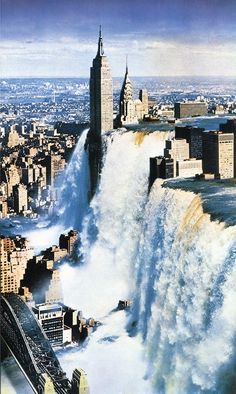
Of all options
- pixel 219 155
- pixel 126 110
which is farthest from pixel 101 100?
pixel 219 155

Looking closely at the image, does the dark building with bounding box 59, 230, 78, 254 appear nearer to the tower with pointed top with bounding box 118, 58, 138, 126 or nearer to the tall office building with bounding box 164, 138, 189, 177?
the tall office building with bounding box 164, 138, 189, 177

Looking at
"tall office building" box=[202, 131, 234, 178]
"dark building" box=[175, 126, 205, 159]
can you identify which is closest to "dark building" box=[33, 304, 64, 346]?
"tall office building" box=[202, 131, 234, 178]

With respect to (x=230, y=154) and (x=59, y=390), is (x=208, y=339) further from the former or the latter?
(x=230, y=154)

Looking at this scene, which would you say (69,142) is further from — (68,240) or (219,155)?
(219,155)

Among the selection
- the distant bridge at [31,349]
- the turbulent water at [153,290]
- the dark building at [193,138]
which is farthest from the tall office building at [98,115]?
the distant bridge at [31,349]

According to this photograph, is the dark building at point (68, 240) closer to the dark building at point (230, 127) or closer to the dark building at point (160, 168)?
the dark building at point (160, 168)

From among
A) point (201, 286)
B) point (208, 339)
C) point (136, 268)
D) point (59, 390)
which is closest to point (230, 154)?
point (136, 268)
